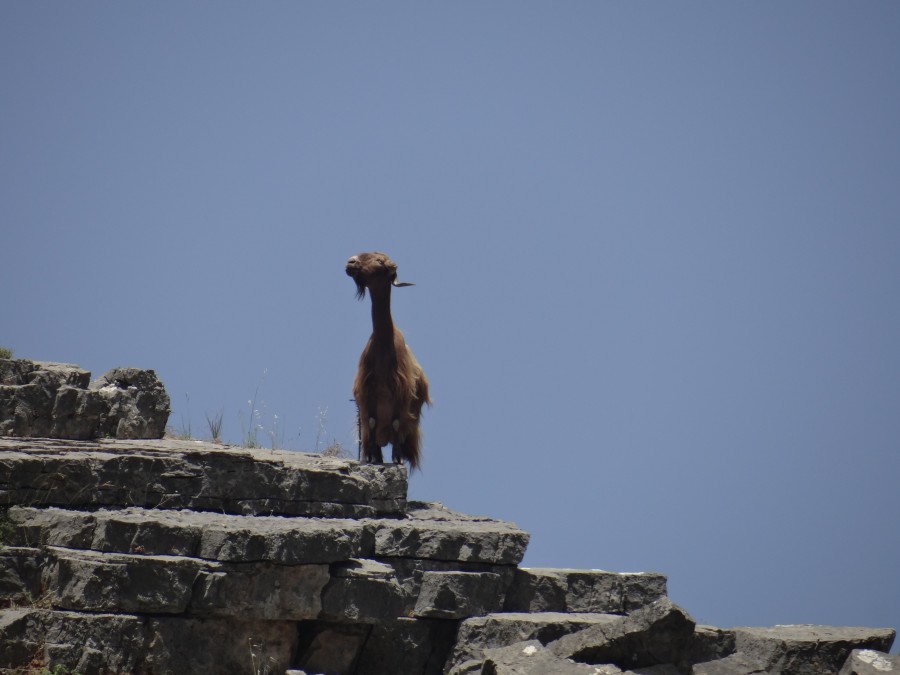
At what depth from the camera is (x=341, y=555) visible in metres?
8.55

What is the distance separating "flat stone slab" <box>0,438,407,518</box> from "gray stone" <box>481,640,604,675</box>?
240cm

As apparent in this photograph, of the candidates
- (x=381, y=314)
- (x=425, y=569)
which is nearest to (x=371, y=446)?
(x=381, y=314)

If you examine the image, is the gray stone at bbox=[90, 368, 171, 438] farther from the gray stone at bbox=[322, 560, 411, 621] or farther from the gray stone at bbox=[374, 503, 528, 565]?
the gray stone at bbox=[322, 560, 411, 621]

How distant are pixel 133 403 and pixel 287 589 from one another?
14.0ft

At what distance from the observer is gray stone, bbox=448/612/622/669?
356 inches

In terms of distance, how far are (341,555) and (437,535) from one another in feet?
5.79

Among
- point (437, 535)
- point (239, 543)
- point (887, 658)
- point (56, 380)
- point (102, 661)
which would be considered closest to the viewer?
point (102, 661)

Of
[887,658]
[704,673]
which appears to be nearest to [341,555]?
[704,673]

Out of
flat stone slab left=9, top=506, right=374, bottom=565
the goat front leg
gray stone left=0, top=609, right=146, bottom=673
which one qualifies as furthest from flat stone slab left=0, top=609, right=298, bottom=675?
the goat front leg

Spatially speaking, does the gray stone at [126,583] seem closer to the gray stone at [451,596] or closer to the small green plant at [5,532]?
the small green plant at [5,532]

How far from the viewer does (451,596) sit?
377 inches

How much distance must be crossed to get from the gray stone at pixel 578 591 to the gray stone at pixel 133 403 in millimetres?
4342

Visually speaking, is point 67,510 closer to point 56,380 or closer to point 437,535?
point 56,380

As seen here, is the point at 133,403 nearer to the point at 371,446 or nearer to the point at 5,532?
the point at 371,446
